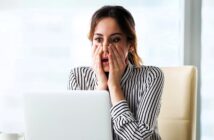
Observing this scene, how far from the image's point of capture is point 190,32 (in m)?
2.24

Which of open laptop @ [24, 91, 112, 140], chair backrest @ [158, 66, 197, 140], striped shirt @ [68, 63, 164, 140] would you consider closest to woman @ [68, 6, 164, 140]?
striped shirt @ [68, 63, 164, 140]

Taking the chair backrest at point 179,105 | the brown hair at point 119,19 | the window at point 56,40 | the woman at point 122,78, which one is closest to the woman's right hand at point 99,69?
the woman at point 122,78

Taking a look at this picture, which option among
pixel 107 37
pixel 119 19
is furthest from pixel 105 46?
pixel 119 19

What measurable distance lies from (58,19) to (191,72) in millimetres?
937

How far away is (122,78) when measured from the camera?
1.52 metres

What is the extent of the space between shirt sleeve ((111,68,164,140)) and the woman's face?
0.17 m

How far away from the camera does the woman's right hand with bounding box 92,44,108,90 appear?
4.81ft

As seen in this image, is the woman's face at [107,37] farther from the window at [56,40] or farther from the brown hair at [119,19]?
the window at [56,40]

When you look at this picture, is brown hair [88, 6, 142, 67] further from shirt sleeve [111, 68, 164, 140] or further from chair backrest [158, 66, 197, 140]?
chair backrest [158, 66, 197, 140]

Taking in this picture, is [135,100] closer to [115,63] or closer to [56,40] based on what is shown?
[115,63]

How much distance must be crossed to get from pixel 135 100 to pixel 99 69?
187 mm

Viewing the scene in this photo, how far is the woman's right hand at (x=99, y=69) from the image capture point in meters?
1.47
